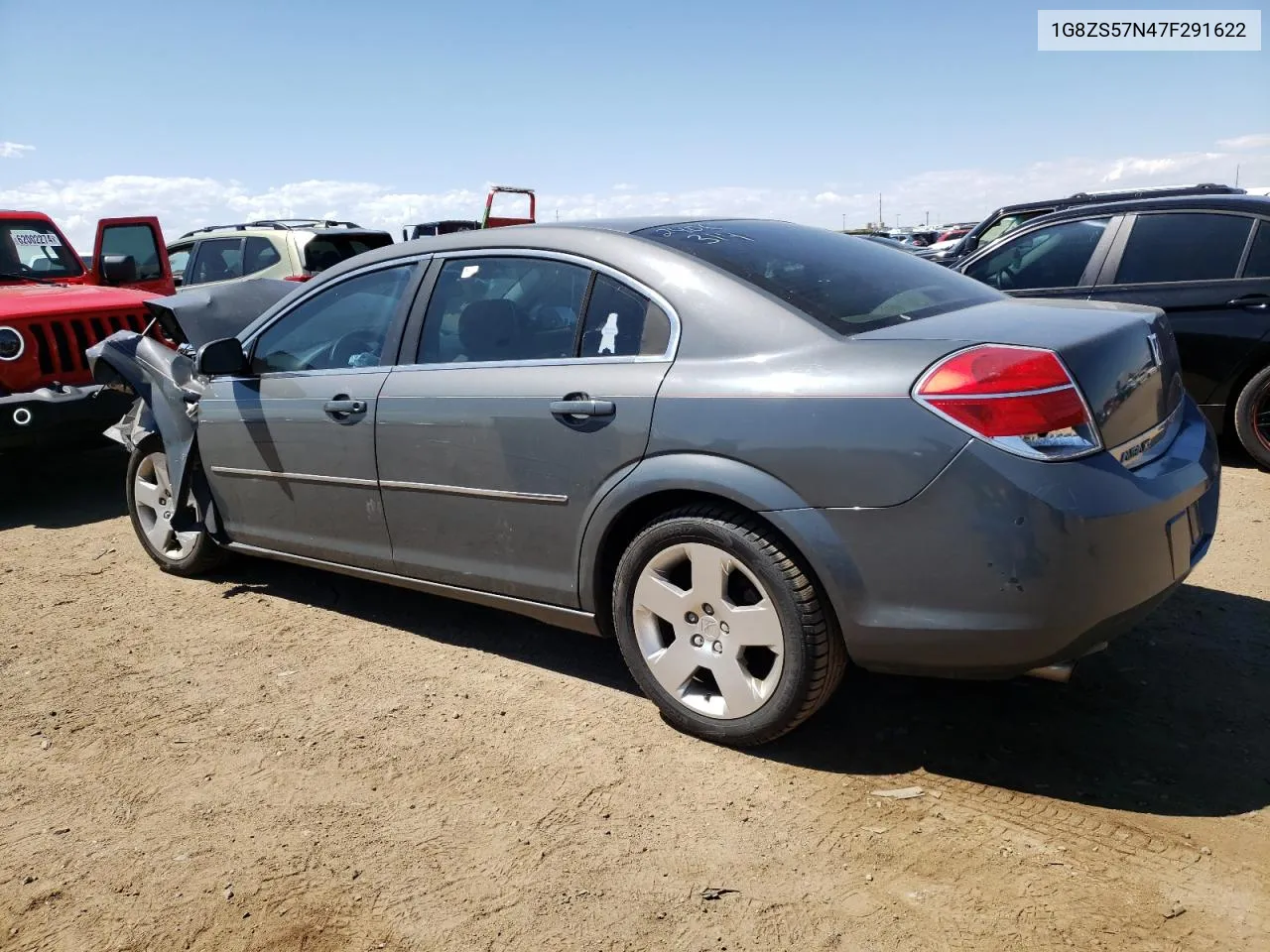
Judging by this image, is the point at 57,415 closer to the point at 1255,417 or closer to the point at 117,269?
the point at 117,269

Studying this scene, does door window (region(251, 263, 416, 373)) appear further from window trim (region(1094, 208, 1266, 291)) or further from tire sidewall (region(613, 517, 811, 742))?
window trim (region(1094, 208, 1266, 291))

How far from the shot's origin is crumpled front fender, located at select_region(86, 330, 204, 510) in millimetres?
4672

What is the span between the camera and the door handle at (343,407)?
3.88 metres

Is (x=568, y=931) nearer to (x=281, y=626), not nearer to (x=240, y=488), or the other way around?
(x=281, y=626)

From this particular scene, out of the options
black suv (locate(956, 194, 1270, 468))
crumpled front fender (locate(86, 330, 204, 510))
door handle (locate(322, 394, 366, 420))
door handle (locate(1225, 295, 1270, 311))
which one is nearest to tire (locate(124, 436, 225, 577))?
crumpled front fender (locate(86, 330, 204, 510))

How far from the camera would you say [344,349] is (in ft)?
13.5

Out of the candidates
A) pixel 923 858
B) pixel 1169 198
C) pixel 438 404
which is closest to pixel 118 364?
pixel 438 404

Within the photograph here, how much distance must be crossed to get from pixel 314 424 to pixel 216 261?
7974mm

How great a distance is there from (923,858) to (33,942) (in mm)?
2193

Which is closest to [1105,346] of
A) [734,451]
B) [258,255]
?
[734,451]

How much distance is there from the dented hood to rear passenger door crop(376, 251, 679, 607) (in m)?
1.50

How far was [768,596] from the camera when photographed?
2912 millimetres

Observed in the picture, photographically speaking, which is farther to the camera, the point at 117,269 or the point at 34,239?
the point at 34,239

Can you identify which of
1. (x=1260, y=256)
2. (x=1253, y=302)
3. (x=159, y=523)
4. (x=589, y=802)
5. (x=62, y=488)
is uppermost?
(x=1260, y=256)
